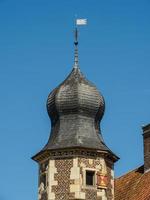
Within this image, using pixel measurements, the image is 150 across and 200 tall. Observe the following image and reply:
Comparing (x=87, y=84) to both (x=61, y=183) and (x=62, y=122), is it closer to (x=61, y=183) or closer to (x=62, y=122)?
(x=62, y=122)

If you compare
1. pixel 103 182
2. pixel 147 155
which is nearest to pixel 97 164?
pixel 103 182

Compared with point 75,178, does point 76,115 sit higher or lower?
higher

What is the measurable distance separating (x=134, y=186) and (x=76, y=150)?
3.40 m

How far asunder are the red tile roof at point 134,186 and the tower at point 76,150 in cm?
104

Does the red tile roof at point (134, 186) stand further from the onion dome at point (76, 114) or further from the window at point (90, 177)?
the onion dome at point (76, 114)

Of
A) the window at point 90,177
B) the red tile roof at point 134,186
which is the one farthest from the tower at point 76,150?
the red tile roof at point 134,186

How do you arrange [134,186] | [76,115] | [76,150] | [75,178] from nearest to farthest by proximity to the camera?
[75,178]
[76,150]
[76,115]
[134,186]

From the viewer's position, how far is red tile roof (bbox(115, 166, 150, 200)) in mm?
32906

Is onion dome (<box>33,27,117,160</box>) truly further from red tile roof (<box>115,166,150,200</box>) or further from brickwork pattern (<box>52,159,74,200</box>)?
red tile roof (<box>115,166,150,200</box>)

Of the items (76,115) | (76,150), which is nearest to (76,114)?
(76,115)

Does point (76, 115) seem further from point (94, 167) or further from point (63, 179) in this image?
point (63, 179)

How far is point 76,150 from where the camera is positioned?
3278cm

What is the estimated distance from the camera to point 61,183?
32344 millimetres

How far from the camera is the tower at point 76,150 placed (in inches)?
1275
